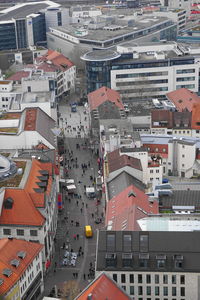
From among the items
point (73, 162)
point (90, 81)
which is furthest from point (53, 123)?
point (90, 81)

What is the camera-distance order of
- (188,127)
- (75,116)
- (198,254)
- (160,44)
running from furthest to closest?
(160,44)
(75,116)
(188,127)
(198,254)

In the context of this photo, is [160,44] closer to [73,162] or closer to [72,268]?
[73,162]

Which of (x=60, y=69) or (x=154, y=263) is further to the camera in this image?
(x=60, y=69)

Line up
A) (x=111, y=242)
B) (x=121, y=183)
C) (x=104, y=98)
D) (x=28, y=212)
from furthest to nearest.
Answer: (x=104, y=98) < (x=121, y=183) < (x=28, y=212) < (x=111, y=242)

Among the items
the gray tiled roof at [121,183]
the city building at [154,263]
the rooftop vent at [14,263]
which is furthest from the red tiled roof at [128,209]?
the rooftop vent at [14,263]

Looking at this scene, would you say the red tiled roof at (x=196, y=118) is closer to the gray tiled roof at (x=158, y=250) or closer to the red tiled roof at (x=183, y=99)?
the red tiled roof at (x=183, y=99)

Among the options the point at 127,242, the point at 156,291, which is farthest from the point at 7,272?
the point at 156,291

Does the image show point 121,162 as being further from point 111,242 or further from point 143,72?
point 143,72
